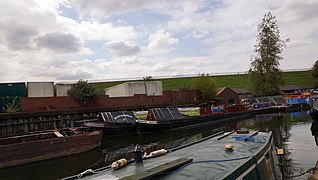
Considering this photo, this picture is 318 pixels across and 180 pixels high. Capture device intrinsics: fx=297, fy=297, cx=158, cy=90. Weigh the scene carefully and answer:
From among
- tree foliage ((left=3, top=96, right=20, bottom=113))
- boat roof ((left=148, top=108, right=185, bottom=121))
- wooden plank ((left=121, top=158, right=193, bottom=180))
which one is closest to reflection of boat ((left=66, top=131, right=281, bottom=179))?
wooden plank ((left=121, top=158, right=193, bottom=180))

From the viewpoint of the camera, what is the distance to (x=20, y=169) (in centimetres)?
1408

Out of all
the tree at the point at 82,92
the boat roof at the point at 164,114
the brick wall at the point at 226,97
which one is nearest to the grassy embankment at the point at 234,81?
the brick wall at the point at 226,97

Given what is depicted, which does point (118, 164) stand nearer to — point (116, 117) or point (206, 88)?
point (116, 117)

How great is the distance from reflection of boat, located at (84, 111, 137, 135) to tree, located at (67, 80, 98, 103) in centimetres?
629

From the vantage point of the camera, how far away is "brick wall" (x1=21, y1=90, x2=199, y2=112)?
27995 millimetres

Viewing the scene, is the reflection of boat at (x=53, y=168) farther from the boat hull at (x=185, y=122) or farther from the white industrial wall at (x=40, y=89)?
the white industrial wall at (x=40, y=89)

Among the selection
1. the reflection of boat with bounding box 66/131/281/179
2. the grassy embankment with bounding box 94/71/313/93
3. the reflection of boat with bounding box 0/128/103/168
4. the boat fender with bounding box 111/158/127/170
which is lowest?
the reflection of boat with bounding box 0/128/103/168

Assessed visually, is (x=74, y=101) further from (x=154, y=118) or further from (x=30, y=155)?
(x=30, y=155)

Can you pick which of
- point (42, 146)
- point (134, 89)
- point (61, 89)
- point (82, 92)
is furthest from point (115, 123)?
point (134, 89)

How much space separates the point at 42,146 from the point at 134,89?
76.2 feet

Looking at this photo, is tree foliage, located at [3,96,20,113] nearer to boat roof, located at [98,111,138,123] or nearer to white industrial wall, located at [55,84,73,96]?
white industrial wall, located at [55,84,73,96]

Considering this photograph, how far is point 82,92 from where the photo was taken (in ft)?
103

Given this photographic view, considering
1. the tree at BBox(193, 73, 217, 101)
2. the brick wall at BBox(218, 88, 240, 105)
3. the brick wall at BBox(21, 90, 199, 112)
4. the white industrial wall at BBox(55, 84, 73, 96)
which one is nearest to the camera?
the brick wall at BBox(21, 90, 199, 112)

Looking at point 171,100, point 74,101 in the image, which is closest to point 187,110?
point 171,100
